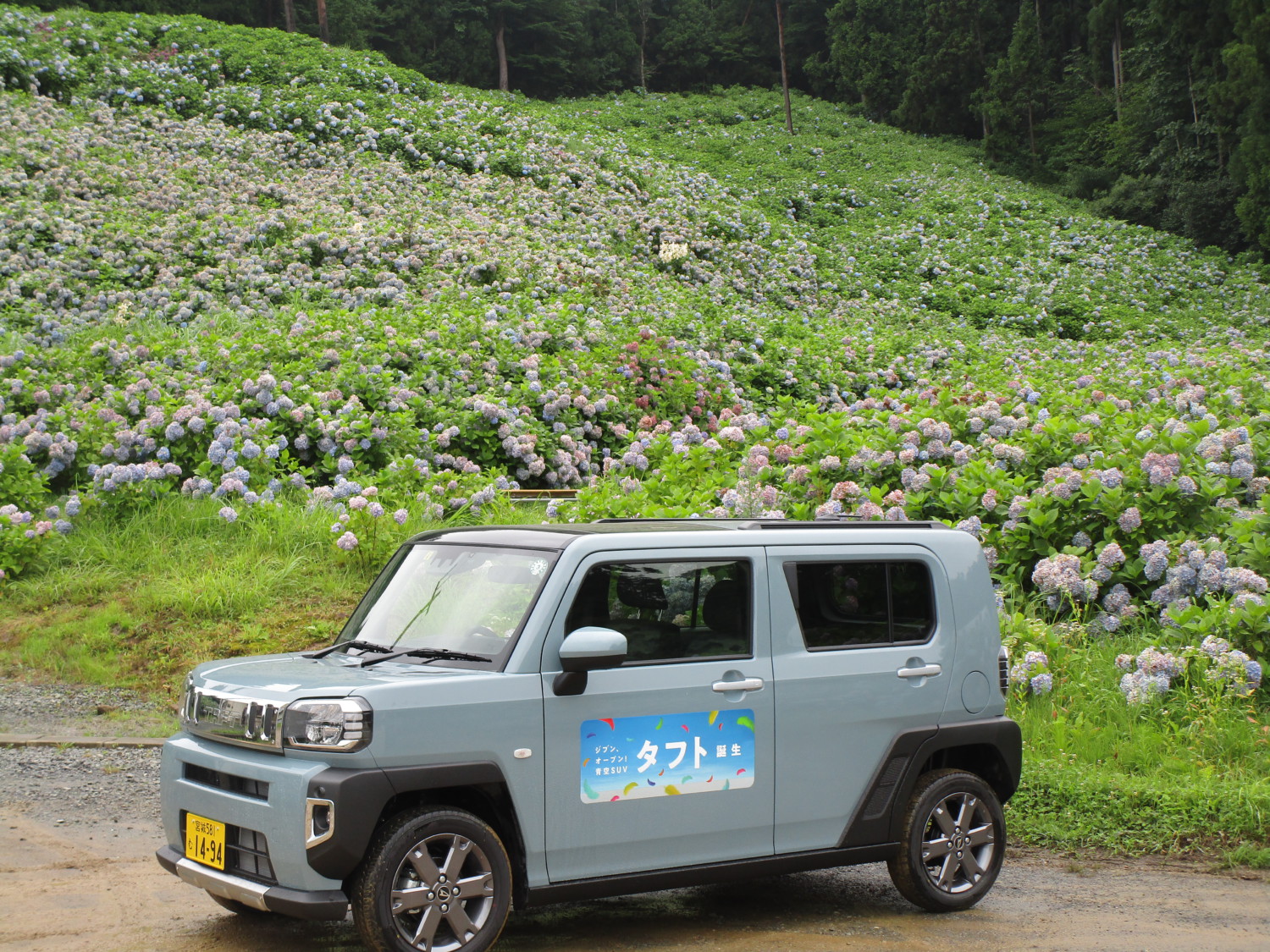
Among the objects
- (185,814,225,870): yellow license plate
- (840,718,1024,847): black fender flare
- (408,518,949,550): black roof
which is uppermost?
(408,518,949,550): black roof

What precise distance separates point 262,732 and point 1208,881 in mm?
4646

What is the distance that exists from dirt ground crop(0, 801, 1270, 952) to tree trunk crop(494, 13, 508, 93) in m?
50.5

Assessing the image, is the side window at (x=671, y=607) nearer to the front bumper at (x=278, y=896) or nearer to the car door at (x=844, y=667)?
the car door at (x=844, y=667)

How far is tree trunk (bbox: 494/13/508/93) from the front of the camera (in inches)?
2064

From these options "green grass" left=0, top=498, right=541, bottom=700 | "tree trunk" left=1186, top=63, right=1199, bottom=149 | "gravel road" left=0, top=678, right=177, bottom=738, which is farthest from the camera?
"tree trunk" left=1186, top=63, right=1199, bottom=149

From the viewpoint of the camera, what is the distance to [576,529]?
4793mm

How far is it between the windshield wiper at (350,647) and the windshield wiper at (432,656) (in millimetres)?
126

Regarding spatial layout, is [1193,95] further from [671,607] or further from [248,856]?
[248,856]

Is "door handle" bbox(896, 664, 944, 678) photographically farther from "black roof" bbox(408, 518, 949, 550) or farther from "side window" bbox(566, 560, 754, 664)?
"side window" bbox(566, 560, 754, 664)

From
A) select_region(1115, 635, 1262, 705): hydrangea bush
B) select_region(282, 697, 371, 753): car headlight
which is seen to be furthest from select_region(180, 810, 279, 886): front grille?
select_region(1115, 635, 1262, 705): hydrangea bush

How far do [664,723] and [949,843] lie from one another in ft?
5.39

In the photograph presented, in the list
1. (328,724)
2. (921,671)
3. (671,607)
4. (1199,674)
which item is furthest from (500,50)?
(328,724)

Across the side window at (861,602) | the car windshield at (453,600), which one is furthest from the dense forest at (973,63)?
the car windshield at (453,600)

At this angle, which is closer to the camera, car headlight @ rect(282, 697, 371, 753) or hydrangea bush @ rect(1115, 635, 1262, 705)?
car headlight @ rect(282, 697, 371, 753)
